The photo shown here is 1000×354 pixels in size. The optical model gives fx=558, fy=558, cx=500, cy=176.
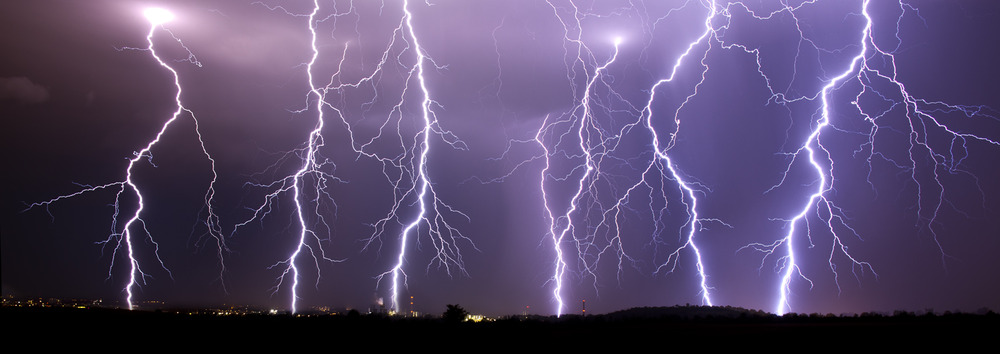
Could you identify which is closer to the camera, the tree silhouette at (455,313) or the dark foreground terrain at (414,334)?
the dark foreground terrain at (414,334)


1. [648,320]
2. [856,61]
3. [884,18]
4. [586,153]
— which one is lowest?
[648,320]

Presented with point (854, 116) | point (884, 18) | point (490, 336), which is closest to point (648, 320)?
point (490, 336)

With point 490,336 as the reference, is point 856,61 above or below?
above

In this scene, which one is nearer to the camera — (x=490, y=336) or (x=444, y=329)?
(x=490, y=336)

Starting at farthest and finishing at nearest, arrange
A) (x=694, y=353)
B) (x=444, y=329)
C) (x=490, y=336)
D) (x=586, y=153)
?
(x=586, y=153) < (x=444, y=329) < (x=490, y=336) < (x=694, y=353)

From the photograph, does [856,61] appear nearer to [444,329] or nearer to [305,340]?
[444,329]

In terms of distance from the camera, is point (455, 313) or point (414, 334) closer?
point (414, 334)

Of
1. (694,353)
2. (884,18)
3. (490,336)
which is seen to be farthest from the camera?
(884,18)

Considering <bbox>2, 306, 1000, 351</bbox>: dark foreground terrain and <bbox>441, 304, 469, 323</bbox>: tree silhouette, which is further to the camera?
<bbox>441, 304, 469, 323</bbox>: tree silhouette
